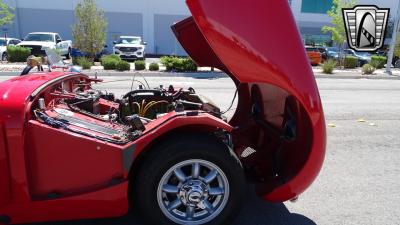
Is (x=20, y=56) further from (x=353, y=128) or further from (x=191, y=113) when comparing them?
(x=191, y=113)

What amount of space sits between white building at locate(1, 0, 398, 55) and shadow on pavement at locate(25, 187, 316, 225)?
114 feet

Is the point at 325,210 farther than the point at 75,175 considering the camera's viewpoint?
Yes

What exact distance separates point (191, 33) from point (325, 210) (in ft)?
7.62

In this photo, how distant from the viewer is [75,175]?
9.38 ft

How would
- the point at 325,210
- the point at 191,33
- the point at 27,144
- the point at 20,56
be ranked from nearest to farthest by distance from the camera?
the point at 27,144, the point at 325,210, the point at 191,33, the point at 20,56

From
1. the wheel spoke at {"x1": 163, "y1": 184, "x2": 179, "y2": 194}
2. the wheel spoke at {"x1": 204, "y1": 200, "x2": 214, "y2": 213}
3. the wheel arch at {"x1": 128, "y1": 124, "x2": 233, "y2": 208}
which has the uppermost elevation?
the wheel arch at {"x1": 128, "y1": 124, "x2": 233, "y2": 208}

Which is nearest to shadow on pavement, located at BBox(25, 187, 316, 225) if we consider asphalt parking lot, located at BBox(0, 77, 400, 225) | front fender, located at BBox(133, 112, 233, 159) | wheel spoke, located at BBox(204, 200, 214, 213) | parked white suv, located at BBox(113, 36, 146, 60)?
asphalt parking lot, located at BBox(0, 77, 400, 225)

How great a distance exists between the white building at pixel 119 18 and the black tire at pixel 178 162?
116ft

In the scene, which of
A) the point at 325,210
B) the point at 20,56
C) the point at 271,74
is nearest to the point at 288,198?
the point at 325,210

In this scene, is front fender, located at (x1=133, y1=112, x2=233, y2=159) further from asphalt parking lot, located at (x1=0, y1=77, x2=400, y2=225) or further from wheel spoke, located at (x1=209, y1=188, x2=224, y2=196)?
asphalt parking lot, located at (x1=0, y1=77, x2=400, y2=225)

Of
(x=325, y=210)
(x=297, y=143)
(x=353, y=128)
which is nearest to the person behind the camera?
(x=297, y=143)

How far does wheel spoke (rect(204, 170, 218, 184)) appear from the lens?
2.97 metres

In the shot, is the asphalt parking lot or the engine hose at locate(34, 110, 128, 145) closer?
the engine hose at locate(34, 110, 128, 145)

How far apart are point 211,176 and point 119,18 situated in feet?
124
